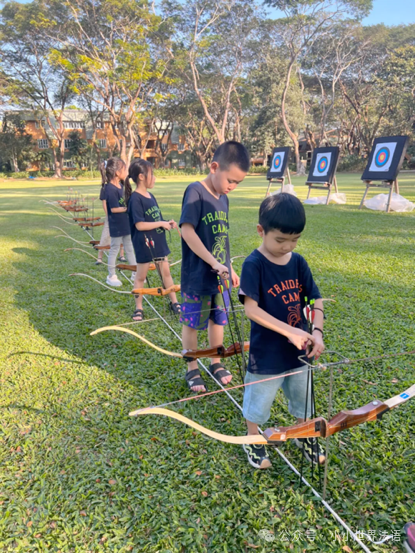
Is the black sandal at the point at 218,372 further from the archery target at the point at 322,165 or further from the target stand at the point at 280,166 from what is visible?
the target stand at the point at 280,166

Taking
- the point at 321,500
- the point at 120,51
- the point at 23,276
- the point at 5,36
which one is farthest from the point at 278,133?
the point at 321,500

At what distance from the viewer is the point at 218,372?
2.59m

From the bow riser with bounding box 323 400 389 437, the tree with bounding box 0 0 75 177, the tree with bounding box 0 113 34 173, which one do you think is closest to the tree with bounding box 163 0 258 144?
the tree with bounding box 0 0 75 177

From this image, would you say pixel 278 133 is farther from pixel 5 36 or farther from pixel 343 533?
pixel 343 533

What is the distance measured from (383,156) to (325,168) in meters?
2.11

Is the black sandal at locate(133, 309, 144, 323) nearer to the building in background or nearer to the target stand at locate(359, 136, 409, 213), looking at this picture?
the target stand at locate(359, 136, 409, 213)

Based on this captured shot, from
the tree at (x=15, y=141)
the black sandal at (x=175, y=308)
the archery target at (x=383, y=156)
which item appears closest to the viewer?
the black sandal at (x=175, y=308)

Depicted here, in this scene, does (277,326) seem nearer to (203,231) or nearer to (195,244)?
(195,244)

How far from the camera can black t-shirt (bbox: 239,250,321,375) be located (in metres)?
1.62

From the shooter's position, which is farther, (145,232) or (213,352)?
(145,232)

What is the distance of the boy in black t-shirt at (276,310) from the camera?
154cm

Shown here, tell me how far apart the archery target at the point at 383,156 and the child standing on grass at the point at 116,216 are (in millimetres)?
7615

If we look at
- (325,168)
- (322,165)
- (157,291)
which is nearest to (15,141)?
(322,165)

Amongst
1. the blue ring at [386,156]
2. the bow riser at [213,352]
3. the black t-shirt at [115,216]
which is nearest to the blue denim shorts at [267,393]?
the bow riser at [213,352]
